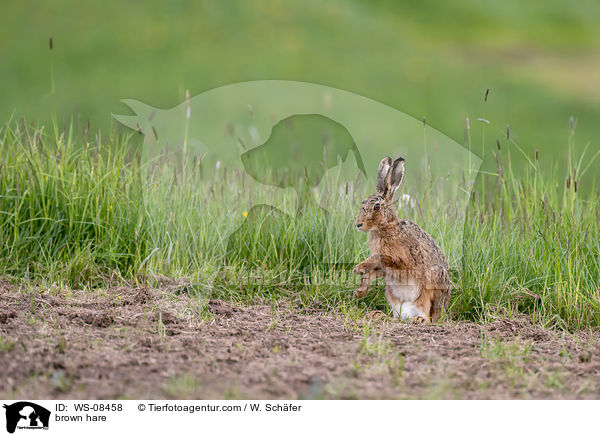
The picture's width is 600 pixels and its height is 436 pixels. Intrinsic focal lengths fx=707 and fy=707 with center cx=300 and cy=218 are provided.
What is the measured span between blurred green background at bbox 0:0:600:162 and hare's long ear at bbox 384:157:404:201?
6735mm

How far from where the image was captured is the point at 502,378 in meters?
3.21

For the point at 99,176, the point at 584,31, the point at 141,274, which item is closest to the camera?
the point at 141,274

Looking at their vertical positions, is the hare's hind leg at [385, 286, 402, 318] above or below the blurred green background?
below

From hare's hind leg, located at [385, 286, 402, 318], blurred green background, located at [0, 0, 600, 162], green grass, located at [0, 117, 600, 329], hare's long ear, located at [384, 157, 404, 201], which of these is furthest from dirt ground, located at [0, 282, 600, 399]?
blurred green background, located at [0, 0, 600, 162]

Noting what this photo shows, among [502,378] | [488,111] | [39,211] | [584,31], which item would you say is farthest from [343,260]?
[584,31]

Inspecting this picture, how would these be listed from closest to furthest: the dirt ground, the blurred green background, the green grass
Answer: the dirt ground, the green grass, the blurred green background

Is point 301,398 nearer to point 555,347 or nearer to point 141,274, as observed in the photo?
point 555,347

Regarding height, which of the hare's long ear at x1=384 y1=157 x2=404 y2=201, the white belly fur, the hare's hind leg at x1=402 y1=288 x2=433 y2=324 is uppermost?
the hare's long ear at x1=384 y1=157 x2=404 y2=201

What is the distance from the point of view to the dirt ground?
300 cm

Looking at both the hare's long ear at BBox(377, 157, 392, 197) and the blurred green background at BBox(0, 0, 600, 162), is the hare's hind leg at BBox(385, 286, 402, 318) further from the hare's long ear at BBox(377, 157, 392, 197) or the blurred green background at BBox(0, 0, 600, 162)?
the blurred green background at BBox(0, 0, 600, 162)

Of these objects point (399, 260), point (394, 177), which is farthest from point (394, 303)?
point (394, 177)

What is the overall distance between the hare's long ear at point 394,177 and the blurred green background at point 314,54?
6735mm

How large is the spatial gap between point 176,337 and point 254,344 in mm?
413

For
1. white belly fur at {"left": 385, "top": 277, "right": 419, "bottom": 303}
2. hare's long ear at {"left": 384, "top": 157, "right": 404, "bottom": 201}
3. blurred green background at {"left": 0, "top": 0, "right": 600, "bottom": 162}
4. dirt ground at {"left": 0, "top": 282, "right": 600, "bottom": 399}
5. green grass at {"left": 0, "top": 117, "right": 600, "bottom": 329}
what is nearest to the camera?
dirt ground at {"left": 0, "top": 282, "right": 600, "bottom": 399}
